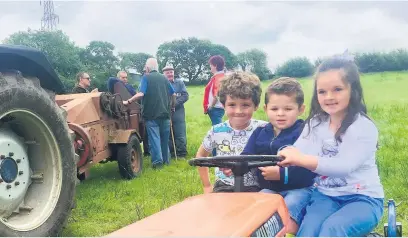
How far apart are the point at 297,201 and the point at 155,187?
3.56m

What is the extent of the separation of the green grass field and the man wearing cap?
0.38 m

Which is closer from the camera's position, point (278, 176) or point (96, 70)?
point (278, 176)

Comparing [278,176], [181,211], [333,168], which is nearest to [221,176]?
[278,176]

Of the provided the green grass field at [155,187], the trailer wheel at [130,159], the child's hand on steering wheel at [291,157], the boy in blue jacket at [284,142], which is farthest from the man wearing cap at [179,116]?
the child's hand on steering wheel at [291,157]

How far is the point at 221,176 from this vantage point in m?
2.92

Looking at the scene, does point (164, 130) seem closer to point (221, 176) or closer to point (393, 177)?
point (393, 177)

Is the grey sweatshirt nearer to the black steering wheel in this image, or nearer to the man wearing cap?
the black steering wheel

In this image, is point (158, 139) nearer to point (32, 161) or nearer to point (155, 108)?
point (155, 108)

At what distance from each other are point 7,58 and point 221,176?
5.12 feet

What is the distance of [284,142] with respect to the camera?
8.64 feet

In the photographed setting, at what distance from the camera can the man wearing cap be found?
8.30 meters

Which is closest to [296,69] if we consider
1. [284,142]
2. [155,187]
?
[284,142]

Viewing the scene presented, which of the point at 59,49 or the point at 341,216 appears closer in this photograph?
the point at 341,216

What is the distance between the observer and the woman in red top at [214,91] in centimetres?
727
